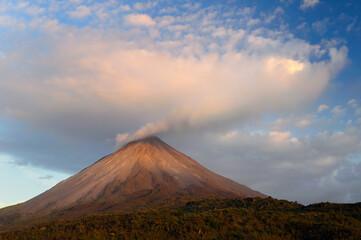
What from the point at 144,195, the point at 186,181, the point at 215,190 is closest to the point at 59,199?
the point at 144,195

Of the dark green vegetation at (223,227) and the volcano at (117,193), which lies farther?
the volcano at (117,193)

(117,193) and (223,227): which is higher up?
(117,193)

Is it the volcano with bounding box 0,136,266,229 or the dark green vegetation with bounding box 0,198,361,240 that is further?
the volcano with bounding box 0,136,266,229

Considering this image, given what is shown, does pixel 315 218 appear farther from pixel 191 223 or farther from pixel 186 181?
pixel 186 181

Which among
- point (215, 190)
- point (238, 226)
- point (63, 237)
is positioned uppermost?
point (215, 190)

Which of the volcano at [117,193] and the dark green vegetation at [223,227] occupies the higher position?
the volcano at [117,193]

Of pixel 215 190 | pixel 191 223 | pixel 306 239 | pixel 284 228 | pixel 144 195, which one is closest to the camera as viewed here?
pixel 306 239

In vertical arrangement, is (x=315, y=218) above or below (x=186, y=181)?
below

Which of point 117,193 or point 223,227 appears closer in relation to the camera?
point 223,227

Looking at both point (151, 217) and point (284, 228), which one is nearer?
point (284, 228)

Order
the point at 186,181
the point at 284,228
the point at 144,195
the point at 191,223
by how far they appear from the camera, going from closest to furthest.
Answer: the point at 284,228 < the point at 191,223 < the point at 144,195 < the point at 186,181

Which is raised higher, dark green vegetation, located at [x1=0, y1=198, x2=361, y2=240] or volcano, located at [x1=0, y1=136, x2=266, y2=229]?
volcano, located at [x1=0, y1=136, x2=266, y2=229]
